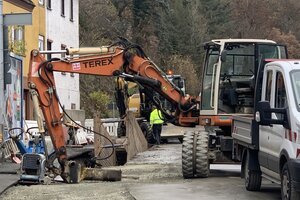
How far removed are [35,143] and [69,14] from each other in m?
25.3

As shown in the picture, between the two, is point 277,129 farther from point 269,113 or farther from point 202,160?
point 202,160

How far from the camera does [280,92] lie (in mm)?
10922

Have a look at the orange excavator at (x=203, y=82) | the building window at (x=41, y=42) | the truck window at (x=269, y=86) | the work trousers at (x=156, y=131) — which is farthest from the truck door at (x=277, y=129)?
the building window at (x=41, y=42)

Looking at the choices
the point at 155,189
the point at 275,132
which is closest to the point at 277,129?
the point at 275,132

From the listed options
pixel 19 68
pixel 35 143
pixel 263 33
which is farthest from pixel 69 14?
pixel 263 33

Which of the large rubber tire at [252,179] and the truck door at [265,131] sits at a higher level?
the truck door at [265,131]

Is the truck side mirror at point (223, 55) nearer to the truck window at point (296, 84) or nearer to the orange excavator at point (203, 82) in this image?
the orange excavator at point (203, 82)

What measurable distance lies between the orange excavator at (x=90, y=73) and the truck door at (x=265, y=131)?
489 centimetres

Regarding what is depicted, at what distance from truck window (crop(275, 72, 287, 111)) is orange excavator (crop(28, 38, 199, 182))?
5471mm

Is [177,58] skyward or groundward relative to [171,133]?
skyward

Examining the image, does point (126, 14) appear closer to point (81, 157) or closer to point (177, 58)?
point (177, 58)

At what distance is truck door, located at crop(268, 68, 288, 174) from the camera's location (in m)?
10.5

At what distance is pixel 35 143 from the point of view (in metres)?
16.8

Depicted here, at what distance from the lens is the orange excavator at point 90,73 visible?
1536 centimetres
